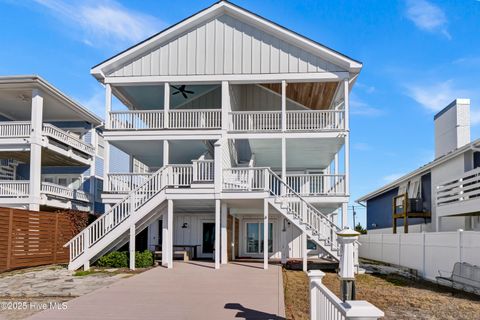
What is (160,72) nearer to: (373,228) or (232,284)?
(232,284)

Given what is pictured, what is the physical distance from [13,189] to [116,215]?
287 inches

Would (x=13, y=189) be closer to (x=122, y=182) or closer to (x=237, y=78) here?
(x=122, y=182)

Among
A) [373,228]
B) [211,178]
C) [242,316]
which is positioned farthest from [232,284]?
[373,228]

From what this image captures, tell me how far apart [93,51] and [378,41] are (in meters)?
11.8

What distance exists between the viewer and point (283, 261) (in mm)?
17828

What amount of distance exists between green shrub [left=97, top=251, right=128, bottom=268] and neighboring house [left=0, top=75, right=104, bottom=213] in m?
6.21

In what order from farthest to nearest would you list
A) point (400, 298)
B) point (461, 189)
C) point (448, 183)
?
point (448, 183), point (461, 189), point (400, 298)

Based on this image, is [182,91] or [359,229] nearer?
[182,91]

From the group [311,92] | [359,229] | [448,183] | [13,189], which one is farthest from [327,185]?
[359,229]

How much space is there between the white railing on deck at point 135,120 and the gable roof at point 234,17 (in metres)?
1.91

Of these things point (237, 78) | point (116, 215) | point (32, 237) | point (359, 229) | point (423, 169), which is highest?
point (237, 78)

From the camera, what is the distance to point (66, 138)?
75.6 ft

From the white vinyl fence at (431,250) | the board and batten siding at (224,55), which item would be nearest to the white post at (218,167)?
the board and batten siding at (224,55)

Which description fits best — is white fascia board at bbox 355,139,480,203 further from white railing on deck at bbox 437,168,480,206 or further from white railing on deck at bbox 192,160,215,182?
white railing on deck at bbox 192,160,215,182
